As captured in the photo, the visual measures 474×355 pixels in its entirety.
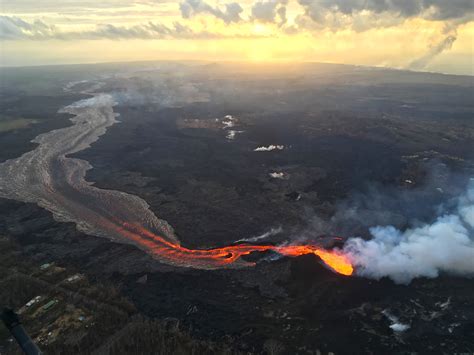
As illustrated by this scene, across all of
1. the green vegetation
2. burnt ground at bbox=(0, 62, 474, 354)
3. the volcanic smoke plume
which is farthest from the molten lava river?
the green vegetation

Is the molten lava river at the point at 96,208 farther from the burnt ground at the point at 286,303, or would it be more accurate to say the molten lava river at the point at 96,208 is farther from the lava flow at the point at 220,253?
the burnt ground at the point at 286,303

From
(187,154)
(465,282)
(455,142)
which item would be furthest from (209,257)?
(455,142)

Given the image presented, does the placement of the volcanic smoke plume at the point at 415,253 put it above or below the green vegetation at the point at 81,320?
above

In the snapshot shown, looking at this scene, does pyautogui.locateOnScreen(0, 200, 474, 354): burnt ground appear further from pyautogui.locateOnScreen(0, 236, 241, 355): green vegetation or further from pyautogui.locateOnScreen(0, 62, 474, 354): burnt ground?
pyautogui.locateOnScreen(0, 236, 241, 355): green vegetation

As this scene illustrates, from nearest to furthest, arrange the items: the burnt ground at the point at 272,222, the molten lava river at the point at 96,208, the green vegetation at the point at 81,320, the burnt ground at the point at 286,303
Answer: the green vegetation at the point at 81,320 < the burnt ground at the point at 286,303 < the burnt ground at the point at 272,222 < the molten lava river at the point at 96,208

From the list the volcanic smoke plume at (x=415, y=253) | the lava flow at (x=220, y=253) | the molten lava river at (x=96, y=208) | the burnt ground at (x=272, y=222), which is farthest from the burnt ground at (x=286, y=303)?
the molten lava river at (x=96, y=208)

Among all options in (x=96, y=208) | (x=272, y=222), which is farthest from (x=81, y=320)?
(x=272, y=222)
